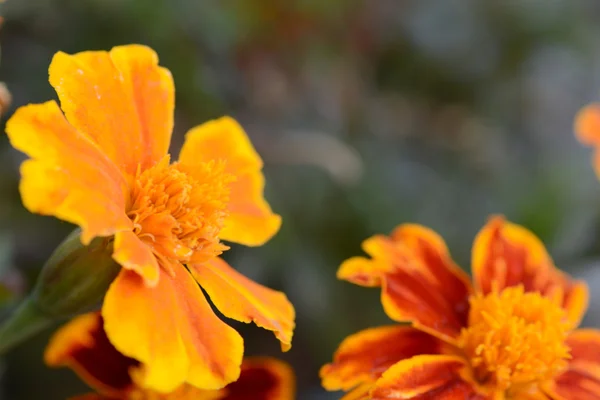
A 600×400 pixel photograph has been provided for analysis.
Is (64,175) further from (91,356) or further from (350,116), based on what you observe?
(350,116)

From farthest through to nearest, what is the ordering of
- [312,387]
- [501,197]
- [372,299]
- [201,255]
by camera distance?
[501,197], [372,299], [312,387], [201,255]

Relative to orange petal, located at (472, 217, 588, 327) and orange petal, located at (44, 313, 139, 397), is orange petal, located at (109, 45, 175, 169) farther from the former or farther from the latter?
orange petal, located at (472, 217, 588, 327)

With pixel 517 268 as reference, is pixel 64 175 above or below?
above

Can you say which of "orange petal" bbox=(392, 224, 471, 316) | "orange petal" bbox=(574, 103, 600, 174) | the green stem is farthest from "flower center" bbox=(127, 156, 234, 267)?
"orange petal" bbox=(574, 103, 600, 174)

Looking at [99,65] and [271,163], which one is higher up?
[99,65]

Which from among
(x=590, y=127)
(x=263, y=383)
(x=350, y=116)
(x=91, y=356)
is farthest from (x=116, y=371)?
(x=590, y=127)

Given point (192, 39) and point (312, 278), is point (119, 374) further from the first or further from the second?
point (192, 39)

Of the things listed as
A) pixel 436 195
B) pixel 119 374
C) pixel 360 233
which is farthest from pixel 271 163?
pixel 119 374
